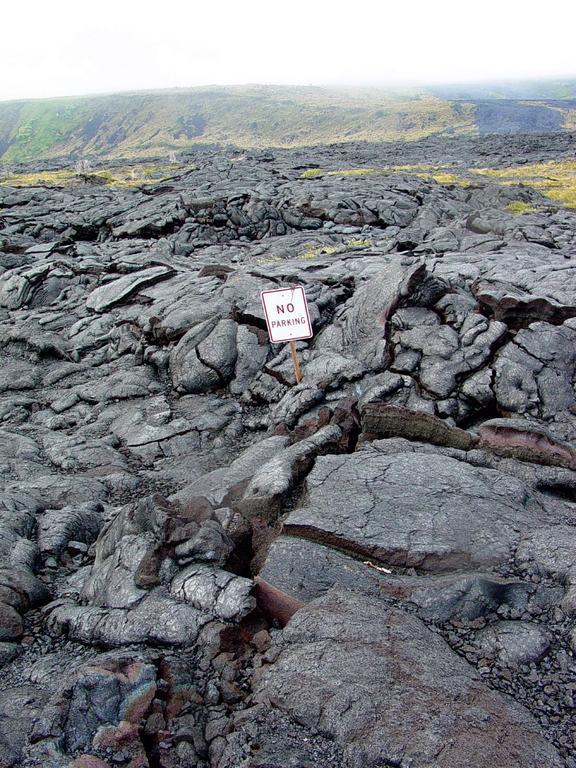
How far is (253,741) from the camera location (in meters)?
5.25

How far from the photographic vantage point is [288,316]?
44.9 feet

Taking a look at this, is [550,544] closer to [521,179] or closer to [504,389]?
[504,389]

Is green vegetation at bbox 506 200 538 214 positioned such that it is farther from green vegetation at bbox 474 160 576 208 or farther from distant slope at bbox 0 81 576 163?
distant slope at bbox 0 81 576 163

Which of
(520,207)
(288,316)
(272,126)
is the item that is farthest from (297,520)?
(272,126)

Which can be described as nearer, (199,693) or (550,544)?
(199,693)

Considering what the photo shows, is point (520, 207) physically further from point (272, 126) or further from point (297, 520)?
point (272, 126)

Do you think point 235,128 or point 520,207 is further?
point 235,128

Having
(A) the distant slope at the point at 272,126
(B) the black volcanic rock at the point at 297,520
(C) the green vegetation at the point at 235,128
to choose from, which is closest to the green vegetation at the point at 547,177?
(B) the black volcanic rock at the point at 297,520

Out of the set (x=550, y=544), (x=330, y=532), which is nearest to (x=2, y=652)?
(x=330, y=532)

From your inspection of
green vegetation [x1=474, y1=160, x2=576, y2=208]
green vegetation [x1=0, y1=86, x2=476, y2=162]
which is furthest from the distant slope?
green vegetation [x1=474, y1=160, x2=576, y2=208]

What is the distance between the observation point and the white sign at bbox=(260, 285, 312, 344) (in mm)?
13586

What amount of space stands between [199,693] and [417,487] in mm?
4392

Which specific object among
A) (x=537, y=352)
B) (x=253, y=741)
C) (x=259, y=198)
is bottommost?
(x=253, y=741)

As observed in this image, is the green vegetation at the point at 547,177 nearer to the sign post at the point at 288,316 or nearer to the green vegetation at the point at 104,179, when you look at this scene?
the sign post at the point at 288,316
